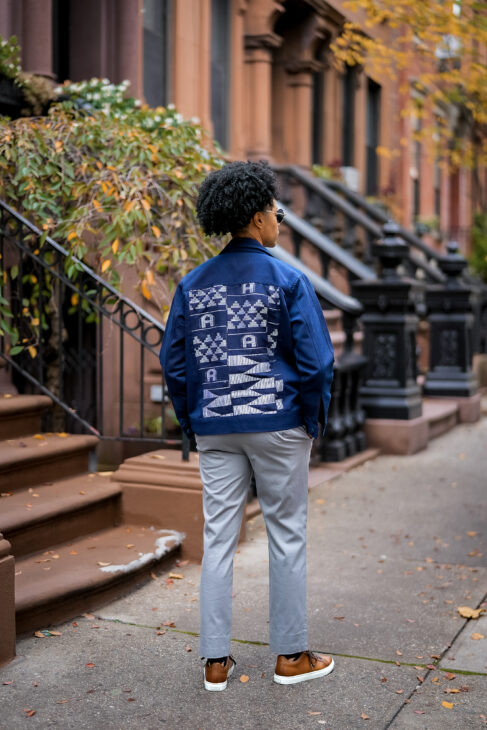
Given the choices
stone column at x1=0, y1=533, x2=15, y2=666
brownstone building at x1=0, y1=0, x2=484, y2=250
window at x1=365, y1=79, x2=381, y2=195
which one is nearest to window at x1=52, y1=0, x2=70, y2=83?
brownstone building at x1=0, y1=0, x2=484, y2=250

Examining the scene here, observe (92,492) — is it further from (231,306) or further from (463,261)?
(463,261)

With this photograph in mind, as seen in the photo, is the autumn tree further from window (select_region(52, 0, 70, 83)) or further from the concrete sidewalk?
the concrete sidewalk

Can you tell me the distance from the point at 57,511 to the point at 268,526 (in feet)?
5.52

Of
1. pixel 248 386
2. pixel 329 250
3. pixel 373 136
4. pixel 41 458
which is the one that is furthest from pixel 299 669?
pixel 373 136

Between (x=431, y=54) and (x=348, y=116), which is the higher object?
(x=348, y=116)

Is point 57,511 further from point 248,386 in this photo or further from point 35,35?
point 35,35

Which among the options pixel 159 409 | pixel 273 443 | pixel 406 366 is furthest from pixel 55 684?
pixel 406 366

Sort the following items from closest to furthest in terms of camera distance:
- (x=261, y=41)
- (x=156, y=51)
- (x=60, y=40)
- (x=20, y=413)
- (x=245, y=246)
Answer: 1. (x=245, y=246)
2. (x=20, y=413)
3. (x=60, y=40)
4. (x=156, y=51)
5. (x=261, y=41)

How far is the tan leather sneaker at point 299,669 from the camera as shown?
3938mm

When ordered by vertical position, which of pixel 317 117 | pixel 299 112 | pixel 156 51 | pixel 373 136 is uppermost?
pixel 373 136

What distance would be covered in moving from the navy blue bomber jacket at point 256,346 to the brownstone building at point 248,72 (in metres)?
4.71

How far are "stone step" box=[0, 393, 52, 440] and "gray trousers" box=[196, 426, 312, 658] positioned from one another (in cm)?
239

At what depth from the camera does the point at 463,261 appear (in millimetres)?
11820

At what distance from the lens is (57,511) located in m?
5.16
